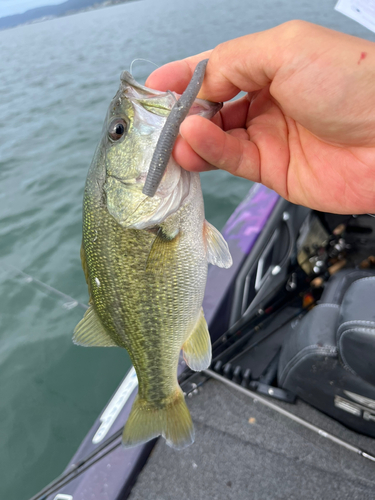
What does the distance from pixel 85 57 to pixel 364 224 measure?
15.4 m

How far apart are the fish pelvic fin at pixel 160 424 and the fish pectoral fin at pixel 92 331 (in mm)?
375

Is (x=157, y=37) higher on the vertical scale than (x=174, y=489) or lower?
higher

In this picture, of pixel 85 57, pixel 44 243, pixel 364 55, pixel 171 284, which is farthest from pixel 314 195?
pixel 85 57

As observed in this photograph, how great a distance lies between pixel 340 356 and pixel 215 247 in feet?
2.69

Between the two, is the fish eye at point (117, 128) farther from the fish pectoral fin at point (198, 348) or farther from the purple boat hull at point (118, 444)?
the purple boat hull at point (118, 444)

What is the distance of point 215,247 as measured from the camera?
1.57 meters

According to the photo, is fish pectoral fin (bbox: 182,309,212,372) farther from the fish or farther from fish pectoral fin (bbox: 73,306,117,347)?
fish pectoral fin (bbox: 73,306,117,347)

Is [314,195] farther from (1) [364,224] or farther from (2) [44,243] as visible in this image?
(2) [44,243]

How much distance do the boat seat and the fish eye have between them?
1337 mm

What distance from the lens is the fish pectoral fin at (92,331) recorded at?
5.28 ft

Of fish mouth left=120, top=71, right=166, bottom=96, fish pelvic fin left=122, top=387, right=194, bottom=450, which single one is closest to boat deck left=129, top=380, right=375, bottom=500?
fish pelvic fin left=122, top=387, right=194, bottom=450

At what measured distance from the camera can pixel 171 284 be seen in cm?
148

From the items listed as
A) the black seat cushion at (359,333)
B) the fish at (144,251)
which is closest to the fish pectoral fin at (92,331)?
the fish at (144,251)

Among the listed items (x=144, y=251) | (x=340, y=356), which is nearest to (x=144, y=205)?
(x=144, y=251)
